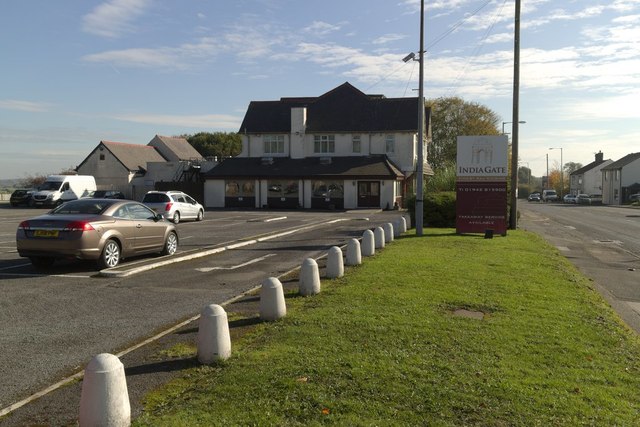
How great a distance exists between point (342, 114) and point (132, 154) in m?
25.5

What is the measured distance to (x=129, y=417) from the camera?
165 inches

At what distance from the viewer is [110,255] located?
11.8 meters

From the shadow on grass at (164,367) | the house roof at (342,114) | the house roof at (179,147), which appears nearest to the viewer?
the shadow on grass at (164,367)

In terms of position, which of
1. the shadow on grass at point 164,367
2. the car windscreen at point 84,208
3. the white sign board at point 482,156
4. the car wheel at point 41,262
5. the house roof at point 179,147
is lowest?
the shadow on grass at point 164,367

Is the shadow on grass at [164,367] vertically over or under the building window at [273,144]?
under

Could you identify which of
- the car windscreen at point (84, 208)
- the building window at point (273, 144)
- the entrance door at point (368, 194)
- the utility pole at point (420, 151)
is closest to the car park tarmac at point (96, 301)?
the car windscreen at point (84, 208)

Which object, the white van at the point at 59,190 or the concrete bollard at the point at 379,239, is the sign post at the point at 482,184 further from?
the white van at the point at 59,190

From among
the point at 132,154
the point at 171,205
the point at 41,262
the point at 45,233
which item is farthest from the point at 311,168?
the point at 45,233

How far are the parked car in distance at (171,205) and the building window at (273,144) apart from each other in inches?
862

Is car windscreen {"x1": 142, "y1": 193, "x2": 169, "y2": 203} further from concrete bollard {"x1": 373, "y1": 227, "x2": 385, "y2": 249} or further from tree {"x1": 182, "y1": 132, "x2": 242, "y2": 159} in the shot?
tree {"x1": 182, "y1": 132, "x2": 242, "y2": 159}

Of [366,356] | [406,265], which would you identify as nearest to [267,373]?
[366,356]

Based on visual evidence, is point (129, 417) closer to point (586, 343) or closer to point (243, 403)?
point (243, 403)

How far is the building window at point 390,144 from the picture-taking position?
47.2m

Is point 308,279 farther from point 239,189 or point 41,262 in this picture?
point 239,189
